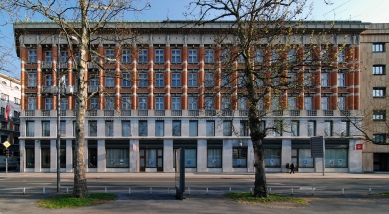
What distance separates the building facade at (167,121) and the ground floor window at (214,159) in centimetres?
13

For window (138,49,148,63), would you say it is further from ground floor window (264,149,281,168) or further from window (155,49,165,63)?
ground floor window (264,149,281,168)

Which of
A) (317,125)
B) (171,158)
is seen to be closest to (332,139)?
(317,125)

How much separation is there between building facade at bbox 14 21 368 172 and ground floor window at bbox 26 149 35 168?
12 centimetres

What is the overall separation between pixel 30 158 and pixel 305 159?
3665cm

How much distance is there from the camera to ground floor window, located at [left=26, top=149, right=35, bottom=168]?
37.2 metres

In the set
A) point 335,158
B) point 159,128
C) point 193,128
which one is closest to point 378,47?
point 335,158

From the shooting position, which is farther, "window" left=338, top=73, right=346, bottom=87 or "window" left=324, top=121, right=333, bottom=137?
"window" left=338, top=73, right=346, bottom=87

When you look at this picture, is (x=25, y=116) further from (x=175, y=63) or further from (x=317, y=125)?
(x=317, y=125)

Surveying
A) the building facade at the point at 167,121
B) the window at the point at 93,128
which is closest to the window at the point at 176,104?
the building facade at the point at 167,121

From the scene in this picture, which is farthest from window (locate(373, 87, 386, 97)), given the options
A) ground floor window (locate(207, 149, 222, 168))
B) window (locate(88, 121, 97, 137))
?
window (locate(88, 121, 97, 137))

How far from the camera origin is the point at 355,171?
37.6 metres

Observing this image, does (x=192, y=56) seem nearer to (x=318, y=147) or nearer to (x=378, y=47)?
(x=318, y=147)

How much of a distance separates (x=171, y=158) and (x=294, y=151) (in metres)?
16.5

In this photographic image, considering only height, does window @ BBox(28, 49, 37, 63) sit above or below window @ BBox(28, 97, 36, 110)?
above
